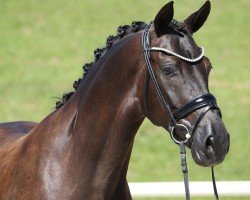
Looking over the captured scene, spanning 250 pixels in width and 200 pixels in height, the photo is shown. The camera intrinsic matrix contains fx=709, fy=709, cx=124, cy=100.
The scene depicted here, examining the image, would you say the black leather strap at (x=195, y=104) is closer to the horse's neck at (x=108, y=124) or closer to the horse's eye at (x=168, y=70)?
the horse's eye at (x=168, y=70)

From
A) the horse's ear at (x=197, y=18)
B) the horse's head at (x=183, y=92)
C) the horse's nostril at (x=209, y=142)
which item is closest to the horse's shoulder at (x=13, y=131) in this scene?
the horse's head at (x=183, y=92)

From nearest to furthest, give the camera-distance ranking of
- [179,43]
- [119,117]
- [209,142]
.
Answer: [209,142] < [179,43] < [119,117]

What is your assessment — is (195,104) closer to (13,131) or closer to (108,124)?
(108,124)

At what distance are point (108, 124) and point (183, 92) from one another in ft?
1.97

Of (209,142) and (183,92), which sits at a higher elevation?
(183,92)

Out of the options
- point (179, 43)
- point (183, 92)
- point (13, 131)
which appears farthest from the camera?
point (13, 131)

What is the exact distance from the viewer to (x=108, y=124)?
14.3 feet

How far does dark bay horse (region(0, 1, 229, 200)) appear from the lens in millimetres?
3971

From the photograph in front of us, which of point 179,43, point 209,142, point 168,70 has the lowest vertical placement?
point 209,142

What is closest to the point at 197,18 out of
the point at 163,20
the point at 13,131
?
the point at 163,20

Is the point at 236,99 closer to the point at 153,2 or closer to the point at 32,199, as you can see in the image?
the point at 153,2

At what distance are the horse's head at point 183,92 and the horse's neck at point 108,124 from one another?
154mm

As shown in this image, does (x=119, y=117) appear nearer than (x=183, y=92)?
No

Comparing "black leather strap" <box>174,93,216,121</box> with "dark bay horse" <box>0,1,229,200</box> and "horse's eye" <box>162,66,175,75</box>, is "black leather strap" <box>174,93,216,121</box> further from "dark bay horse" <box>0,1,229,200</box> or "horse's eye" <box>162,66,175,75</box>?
"horse's eye" <box>162,66,175,75</box>
